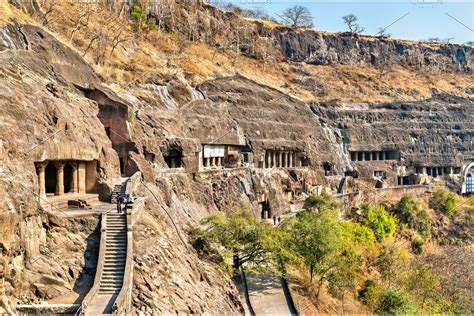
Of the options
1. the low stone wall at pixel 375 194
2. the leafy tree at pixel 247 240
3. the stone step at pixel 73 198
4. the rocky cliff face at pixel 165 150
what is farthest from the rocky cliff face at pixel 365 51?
the stone step at pixel 73 198

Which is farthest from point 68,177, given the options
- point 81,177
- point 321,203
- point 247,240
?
point 321,203

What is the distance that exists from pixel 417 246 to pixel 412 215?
4935 mm

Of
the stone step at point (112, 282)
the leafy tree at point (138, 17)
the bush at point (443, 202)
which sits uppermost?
the leafy tree at point (138, 17)

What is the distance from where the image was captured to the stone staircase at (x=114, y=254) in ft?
44.5

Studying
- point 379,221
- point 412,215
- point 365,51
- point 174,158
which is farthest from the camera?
point 365,51

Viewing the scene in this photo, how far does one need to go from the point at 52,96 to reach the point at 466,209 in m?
52.3

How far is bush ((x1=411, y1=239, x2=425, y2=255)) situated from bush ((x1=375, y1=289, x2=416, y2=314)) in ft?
73.9

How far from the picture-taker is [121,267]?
1425 centimetres

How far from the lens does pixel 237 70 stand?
206ft

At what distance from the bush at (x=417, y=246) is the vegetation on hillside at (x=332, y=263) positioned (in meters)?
5.95

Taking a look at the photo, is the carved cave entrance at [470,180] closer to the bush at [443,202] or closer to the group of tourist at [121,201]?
the bush at [443,202]

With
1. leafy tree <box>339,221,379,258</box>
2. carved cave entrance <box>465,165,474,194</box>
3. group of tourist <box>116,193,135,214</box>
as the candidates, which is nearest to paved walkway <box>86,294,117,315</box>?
group of tourist <box>116,193,135,214</box>

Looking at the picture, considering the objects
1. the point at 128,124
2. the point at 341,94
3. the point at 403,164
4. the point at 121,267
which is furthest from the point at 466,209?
the point at 121,267

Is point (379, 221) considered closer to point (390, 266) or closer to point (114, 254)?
point (390, 266)
